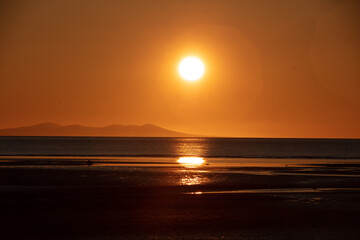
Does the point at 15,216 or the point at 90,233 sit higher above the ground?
the point at 15,216

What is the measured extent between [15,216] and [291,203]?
15837mm

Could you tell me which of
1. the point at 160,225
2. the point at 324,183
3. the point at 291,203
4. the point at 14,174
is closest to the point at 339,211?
the point at 291,203

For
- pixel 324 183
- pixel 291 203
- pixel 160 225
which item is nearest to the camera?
pixel 160 225

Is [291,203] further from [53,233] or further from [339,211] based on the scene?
[53,233]

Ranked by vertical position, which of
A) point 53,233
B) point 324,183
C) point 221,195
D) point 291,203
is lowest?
point 53,233

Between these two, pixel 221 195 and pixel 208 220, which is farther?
pixel 221 195

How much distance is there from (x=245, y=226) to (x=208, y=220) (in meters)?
2.06

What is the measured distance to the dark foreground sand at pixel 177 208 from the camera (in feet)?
77.6

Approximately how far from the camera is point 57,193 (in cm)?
3744

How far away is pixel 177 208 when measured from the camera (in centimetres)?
3031

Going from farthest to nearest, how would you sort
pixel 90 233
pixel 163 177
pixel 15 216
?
pixel 163 177
pixel 15 216
pixel 90 233

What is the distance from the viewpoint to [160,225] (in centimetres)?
2505

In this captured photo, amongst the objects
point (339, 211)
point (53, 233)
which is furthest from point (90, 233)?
point (339, 211)

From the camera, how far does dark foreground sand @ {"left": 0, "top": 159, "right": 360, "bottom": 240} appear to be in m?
23.7
